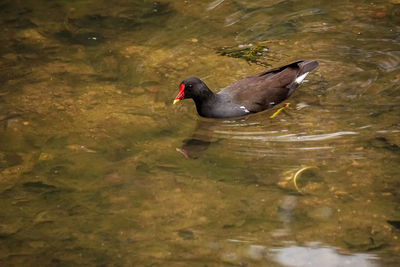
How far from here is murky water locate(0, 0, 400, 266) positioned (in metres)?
4.75

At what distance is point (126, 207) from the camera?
5.23 meters

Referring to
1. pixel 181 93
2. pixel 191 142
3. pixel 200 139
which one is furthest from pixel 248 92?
pixel 191 142

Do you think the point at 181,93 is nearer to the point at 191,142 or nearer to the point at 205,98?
the point at 205,98

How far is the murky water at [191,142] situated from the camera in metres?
4.75

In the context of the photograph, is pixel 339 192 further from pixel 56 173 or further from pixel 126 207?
pixel 56 173

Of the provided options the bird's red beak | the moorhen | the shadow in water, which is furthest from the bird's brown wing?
the bird's red beak

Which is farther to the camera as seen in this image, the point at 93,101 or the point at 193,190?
the point at 93,101

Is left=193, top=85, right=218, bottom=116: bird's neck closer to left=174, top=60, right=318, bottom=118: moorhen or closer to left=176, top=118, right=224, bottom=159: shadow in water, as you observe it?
left=174, top=60, right=318, bottom=118: moorhen

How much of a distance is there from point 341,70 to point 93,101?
3130mm

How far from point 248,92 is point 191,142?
1.02m

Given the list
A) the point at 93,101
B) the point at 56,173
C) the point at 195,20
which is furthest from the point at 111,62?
the point at 56,173

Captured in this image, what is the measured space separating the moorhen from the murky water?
16 centimetres

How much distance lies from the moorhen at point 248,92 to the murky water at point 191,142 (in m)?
0.16

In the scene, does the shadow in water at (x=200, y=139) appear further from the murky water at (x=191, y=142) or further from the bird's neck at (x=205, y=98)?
the bird's neck at (x=205, y=98)
